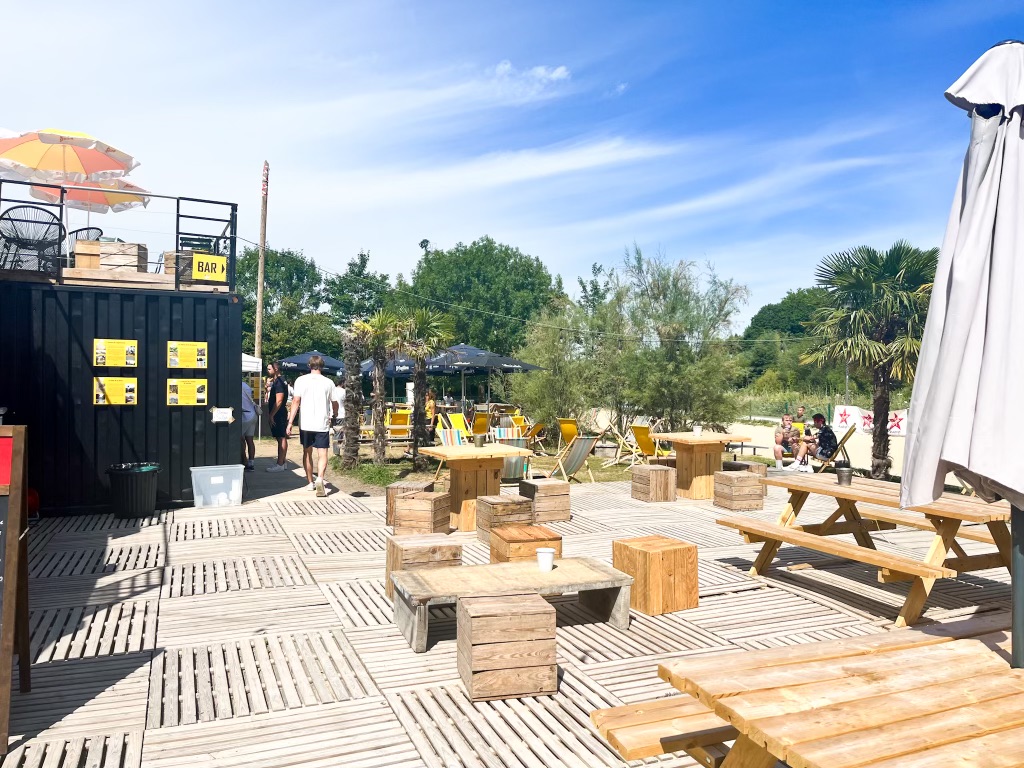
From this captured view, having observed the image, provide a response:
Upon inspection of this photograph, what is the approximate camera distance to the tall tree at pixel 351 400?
12.4 metres

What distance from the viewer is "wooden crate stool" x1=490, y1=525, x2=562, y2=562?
207 inches

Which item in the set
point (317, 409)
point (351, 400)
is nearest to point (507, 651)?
point (317, 409)

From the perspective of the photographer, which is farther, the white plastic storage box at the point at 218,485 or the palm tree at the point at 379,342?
the palm tree at the point at 379,342

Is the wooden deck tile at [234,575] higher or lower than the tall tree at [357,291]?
lower

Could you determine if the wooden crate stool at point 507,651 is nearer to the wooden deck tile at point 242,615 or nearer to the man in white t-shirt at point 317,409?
the wooden deck tile at point 242,615

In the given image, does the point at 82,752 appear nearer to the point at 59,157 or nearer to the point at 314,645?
the point at 314,645

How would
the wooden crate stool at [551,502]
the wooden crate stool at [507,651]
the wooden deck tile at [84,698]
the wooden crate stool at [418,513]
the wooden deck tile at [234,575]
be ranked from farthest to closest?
the wooden crate stool at [551,502] < the wooden crate stool at [418,513] < the wooden deck tile at [234,575] < the wooden crate stool at [507,651] < the wooden deck tile at [84,698]

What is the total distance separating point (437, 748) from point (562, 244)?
34795 mm

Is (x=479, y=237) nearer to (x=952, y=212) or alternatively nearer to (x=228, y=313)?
(x=228, y=313)

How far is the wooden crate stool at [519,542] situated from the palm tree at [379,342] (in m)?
7.38

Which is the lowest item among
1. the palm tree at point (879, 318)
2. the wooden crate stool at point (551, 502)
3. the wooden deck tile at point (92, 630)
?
the wooden deck tile at point (92, 630)

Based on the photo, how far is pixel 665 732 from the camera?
7.77ft

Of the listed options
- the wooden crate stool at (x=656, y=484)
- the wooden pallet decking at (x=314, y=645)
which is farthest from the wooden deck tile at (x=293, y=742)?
the wooden crate stool at (x=656, y=484)

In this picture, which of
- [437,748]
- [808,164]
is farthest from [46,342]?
[808,164]
